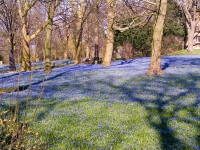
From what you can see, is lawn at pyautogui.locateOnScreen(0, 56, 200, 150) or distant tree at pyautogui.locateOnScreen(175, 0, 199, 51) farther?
distant tree at pyautogui.locateOnScreen(175, 0, 199, 51)

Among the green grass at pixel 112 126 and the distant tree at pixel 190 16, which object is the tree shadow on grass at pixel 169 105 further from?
the distant tree at pixel 190 16

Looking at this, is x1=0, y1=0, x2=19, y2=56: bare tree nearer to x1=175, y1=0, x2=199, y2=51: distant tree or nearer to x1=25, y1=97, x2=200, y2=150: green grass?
x1=25, y1=97, x2=200, y2=150: green grass

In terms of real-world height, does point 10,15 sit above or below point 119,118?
above

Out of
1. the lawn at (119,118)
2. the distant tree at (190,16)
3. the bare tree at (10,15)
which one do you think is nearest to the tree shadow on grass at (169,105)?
the lawn at (119,118)

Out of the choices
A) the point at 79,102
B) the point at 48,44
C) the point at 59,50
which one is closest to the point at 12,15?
the point at 48,44

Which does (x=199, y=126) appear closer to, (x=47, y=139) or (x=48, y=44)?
(x=47, y=139)

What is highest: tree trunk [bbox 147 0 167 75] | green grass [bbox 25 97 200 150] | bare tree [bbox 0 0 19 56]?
bare tree [bbox 0 0 19 56]

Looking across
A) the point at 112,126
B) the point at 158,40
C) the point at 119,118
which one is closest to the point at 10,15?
the point at 158,40

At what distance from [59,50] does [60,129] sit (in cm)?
6136

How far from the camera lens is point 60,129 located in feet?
18.7

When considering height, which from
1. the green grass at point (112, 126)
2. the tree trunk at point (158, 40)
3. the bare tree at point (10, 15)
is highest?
the bare tree at point (10, 15)

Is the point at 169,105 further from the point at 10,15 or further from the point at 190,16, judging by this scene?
the point at 190,16

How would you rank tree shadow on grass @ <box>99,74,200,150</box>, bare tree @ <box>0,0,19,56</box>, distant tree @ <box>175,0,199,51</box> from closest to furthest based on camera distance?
tree shadow on grass @ <box>99,74,200,150</box> < bare tree @ <box>0,0,19,56</box> < distant tree @ <box>175,0,199,51</box>

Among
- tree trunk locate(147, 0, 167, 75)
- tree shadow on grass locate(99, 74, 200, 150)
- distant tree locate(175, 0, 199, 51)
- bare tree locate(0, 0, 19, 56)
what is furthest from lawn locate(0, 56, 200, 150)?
distant tree locate(175, 0, 199, 51)
